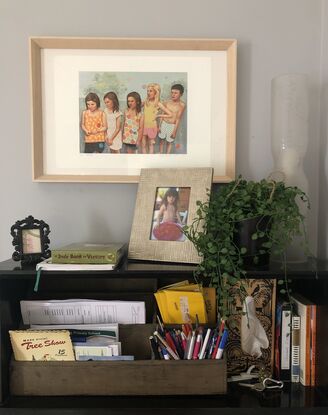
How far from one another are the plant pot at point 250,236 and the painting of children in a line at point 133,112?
1.18ft

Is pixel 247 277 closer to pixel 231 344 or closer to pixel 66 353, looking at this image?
pixel 231 344

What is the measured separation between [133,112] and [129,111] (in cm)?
1

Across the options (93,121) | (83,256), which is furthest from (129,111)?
(83,256)

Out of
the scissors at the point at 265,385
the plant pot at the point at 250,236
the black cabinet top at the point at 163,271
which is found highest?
the plant pot at the point at 250,236

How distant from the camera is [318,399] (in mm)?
979

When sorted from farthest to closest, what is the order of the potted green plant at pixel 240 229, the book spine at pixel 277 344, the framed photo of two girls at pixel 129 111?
the framed photo of two girls at pixel 129 111 → the book spine at pixel 277 344 → the potted green plant at pixel 240 229

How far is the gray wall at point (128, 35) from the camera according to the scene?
4.04 feet

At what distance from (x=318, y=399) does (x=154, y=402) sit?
0.43 metres

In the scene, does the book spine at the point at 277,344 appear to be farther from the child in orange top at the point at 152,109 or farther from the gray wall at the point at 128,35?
the child in orange top at the point at 152,109

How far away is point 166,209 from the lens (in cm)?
112

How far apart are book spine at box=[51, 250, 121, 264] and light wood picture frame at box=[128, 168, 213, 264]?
11cm

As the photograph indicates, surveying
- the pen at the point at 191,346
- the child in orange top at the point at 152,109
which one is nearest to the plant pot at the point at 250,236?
the pen at the point at 191,346

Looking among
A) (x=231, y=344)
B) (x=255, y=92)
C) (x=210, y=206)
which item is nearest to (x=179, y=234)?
(x=210, y=206)

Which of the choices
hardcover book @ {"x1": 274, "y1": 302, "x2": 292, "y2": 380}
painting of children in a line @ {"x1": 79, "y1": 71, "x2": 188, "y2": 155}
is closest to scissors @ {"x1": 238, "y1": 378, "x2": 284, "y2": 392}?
hardcover book @ {"x1": 274, "y1": 302, "x2": 292, "y2": 380}
